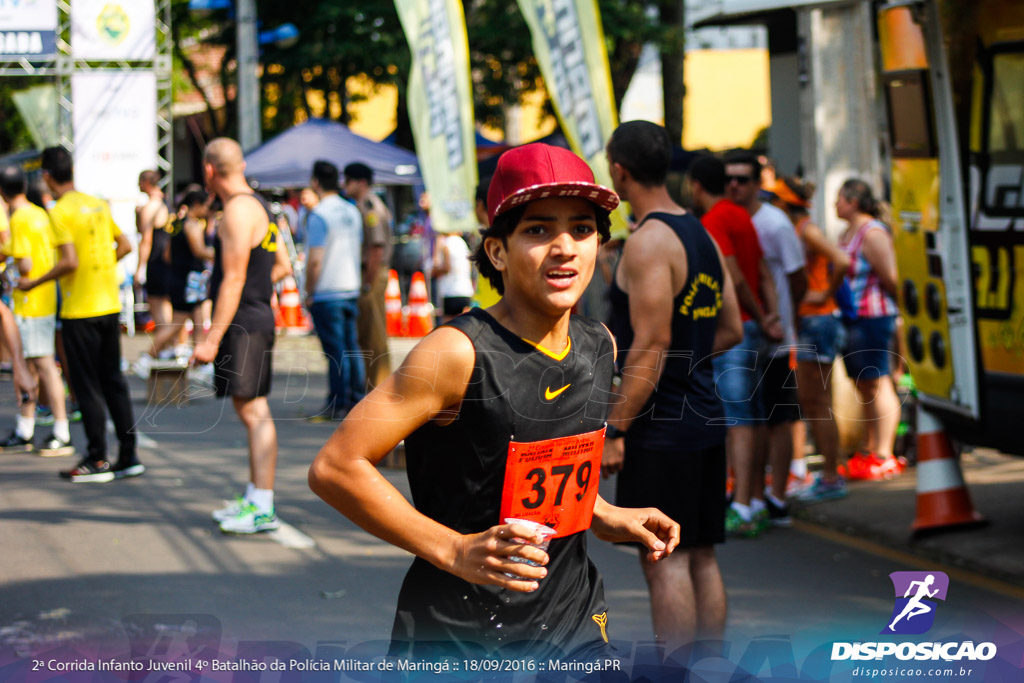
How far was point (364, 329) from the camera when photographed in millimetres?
11172

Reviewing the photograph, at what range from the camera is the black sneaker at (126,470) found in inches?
320

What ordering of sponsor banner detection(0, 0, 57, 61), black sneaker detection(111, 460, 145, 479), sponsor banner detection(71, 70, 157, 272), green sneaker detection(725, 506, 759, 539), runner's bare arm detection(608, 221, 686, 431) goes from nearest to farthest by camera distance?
runner's bare arm detection(608, 221, 686, 431) → green sneaker detection(725, 506, 759, 539) → black sneaker detection(111, 460, 145, 479) → sponsor banner detection(71, 70, 157, 272) → sponsor banner detection(0, 0, 57, 61)

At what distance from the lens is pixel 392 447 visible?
2.47 metres

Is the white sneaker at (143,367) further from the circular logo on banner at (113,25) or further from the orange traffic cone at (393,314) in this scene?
the circular logo on banner at (113,25)

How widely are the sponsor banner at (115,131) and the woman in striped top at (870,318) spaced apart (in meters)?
13.0

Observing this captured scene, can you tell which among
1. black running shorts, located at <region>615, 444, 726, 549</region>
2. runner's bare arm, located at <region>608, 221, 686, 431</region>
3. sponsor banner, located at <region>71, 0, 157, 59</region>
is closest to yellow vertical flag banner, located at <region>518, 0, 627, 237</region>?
runner's bare arm, located at <region>608, 221, 686, 431</region>

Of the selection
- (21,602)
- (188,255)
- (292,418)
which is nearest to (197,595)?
(21,602)

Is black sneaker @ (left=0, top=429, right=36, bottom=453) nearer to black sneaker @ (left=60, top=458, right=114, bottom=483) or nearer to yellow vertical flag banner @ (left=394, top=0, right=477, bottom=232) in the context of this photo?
black sneaker @ (left=60, top=458, right=114, bottom=483)

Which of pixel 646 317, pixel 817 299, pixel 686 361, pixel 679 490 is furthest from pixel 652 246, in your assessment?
pixel 817 299

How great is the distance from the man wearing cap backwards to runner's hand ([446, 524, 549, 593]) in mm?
99

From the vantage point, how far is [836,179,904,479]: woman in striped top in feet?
26.2

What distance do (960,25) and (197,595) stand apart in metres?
4.53

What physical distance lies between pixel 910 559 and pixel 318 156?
54.3 feet

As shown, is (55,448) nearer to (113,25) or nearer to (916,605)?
(916,605)
